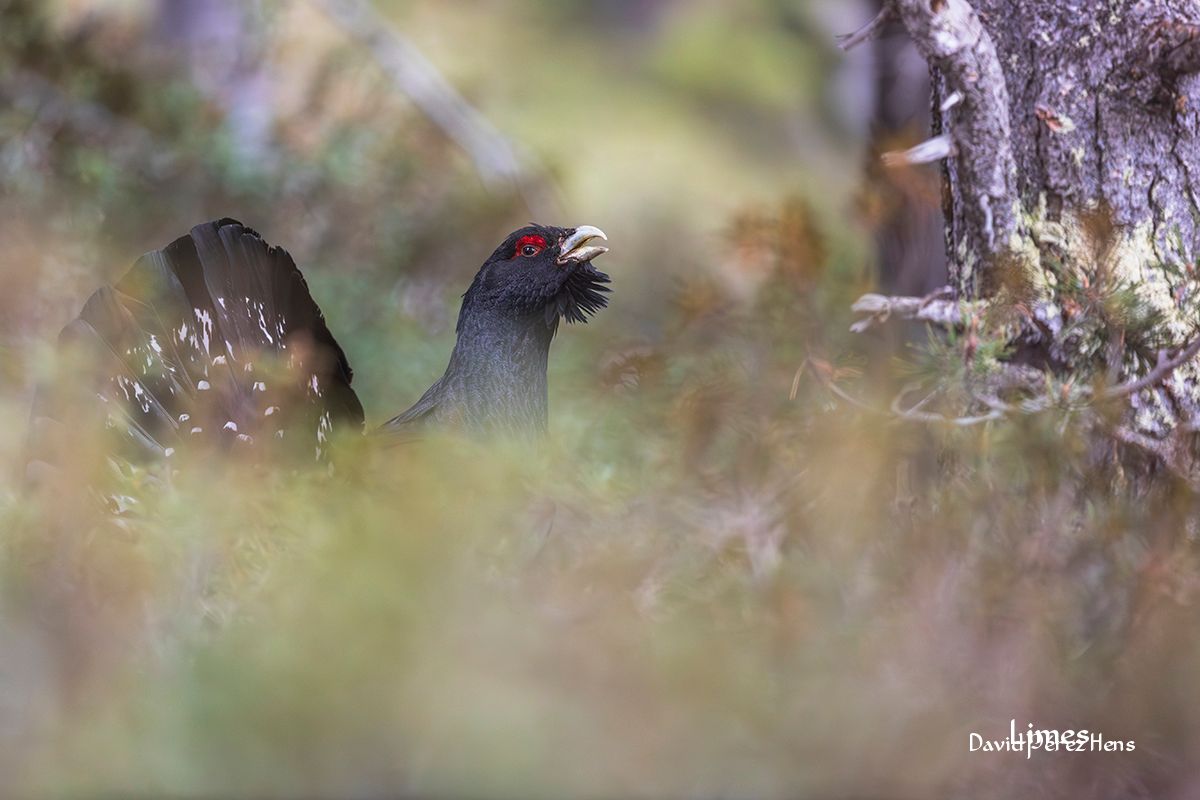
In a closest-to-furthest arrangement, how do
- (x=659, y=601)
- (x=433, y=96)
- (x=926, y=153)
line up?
1. (x=659, y=601)
2. (x=926, y=153)
3. (x=433, y=96)

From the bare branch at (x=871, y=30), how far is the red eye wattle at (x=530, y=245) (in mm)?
1052

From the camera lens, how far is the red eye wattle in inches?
134

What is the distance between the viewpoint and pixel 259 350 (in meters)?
3.08

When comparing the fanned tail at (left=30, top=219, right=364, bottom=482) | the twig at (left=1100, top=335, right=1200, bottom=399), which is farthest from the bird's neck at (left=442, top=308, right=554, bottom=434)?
the twig at (left=1100, top=335, right=1200, bottom=399)

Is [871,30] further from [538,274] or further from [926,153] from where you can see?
[538,274]

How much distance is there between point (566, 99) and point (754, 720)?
34.4ft

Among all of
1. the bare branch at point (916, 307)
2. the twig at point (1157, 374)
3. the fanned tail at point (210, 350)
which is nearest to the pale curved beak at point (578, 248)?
the fanned tail at point (210, 350)

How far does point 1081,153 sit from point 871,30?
0.57 m

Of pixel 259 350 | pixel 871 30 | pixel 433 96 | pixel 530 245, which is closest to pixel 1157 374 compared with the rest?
pixel 871 30

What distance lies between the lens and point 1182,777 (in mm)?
1604

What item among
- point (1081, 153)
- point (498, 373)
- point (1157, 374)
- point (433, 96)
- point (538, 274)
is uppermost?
point (433, 96)

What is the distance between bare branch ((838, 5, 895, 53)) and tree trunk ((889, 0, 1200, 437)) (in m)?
0.03

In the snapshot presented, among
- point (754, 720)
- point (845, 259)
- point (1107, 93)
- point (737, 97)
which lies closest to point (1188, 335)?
point (1107, 93)

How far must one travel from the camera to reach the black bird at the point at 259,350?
9.05 ft
